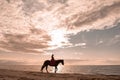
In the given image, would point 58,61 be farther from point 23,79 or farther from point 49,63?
point 23,79

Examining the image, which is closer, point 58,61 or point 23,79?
point 23,79

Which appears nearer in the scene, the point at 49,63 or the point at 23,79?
the point at 23,79

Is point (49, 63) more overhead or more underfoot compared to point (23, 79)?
more overhead

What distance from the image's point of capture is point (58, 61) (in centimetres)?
3334

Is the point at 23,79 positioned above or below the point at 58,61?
below

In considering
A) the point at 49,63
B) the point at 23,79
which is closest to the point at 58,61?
the point at 49,63

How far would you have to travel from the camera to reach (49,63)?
33062mm

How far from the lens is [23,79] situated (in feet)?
55.9

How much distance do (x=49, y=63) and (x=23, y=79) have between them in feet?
52.8

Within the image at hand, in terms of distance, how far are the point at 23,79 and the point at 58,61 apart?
16.6 meters
